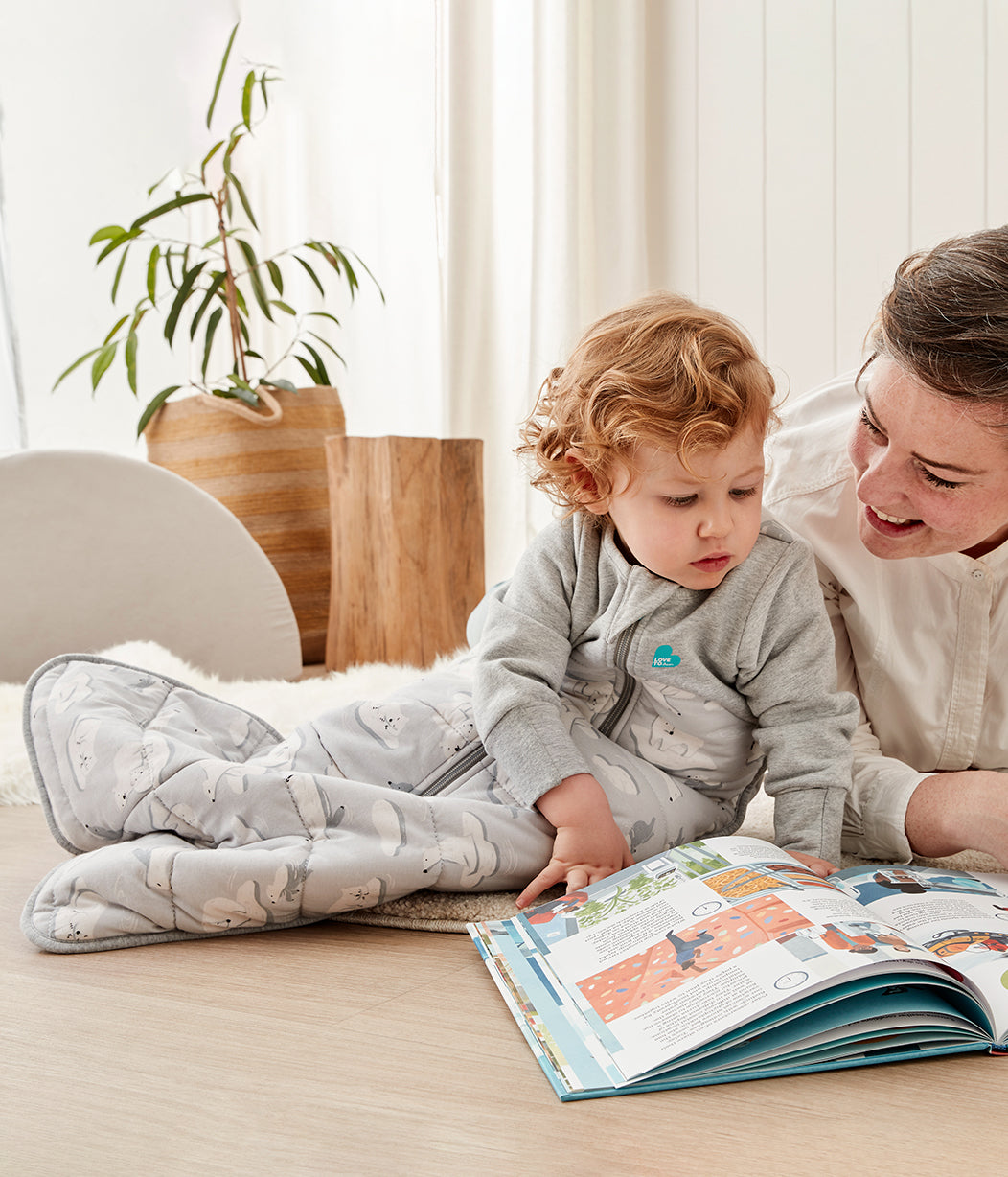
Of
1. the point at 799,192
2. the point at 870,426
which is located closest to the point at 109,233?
the point at 799,192

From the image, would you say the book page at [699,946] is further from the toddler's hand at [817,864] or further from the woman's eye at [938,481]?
the woman's eye at [938,481]

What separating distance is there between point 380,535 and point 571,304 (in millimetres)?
767

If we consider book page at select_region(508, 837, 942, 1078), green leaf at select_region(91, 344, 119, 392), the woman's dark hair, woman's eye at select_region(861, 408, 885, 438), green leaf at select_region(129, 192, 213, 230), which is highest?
green leaf at select_region(129, 192, 213, 230)

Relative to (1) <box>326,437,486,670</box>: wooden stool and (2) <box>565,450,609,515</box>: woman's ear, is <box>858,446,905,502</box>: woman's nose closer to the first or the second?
(2) <box>565,450,609,515</box>: woman's ear

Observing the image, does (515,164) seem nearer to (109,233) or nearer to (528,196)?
(528,196)

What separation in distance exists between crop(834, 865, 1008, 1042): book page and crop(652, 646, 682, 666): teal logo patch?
0.77 ft

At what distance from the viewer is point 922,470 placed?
0.95 metres

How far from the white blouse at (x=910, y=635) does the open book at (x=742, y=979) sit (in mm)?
313

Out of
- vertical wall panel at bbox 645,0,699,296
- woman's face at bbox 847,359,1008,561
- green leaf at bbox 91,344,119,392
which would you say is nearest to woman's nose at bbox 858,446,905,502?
woman's face at bbox 847,359,1008,561

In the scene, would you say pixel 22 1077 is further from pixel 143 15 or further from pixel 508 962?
pixel 143 15

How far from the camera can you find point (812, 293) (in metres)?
2.38

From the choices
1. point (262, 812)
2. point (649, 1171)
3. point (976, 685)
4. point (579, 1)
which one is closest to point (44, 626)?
point (262, 812)

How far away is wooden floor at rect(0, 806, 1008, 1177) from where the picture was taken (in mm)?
562

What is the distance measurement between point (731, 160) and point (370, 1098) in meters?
2.37
